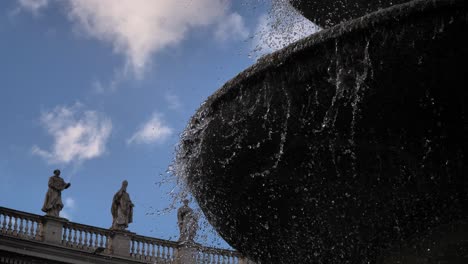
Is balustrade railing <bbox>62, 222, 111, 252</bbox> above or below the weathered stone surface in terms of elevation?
above

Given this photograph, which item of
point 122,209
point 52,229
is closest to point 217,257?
point 122,209

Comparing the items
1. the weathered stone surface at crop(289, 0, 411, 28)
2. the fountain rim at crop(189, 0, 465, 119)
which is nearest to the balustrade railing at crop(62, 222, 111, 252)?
the weathered stone surface at crop(289, 0, 411, 28)

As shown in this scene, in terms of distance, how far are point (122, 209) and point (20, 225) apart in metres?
3.02

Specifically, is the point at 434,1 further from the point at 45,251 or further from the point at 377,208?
the point at 45,251

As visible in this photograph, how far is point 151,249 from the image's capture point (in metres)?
25.0

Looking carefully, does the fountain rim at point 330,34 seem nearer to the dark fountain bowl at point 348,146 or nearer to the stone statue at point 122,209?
the dark fountain bowl at point 348,146

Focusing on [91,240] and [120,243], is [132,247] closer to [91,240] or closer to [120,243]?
[120,243]

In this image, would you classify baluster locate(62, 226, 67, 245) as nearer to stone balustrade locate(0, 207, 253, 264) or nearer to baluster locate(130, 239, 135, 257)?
stone balustrade locate(0, 207, 253, 264)

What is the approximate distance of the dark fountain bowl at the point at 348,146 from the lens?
5.45m

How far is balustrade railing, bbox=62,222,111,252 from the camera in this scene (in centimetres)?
2398

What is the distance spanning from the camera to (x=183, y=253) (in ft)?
82.3

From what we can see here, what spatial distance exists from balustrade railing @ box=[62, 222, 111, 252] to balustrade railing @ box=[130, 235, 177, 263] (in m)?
0.81

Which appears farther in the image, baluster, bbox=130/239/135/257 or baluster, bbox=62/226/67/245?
baluster, bbox=130/239/135/257

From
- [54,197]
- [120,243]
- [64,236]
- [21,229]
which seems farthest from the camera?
[120,243]
